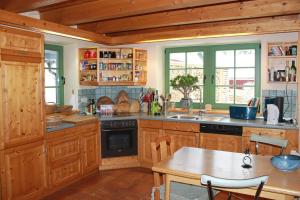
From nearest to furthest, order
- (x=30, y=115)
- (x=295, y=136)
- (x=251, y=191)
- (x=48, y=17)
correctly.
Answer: (x=251, y=191)
(x=30, y=115)
(x=295, y=136)
(x=48, y=17)

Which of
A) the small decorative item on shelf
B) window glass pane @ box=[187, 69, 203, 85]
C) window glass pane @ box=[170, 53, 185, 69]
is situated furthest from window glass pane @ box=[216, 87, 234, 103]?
the small decorative item on shelf

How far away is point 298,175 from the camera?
81.1 inches

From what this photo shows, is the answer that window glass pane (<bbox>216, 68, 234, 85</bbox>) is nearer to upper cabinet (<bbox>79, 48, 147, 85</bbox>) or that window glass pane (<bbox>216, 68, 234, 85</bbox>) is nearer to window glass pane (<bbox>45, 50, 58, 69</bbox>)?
upper cabinet (<bbox>79, 48, 147, 85</bbox>)

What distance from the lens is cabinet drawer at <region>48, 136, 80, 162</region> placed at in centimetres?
350

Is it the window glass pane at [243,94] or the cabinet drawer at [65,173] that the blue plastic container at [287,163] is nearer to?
the window glass pane at [243,94]

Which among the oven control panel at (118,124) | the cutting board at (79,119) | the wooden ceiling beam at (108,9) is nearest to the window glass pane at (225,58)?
the oven control panel at (118,124)

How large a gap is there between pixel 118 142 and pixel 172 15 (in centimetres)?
216

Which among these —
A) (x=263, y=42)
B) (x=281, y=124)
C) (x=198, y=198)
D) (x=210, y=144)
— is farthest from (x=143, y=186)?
(x=263, y=42)

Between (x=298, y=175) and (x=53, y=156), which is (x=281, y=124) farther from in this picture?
(x=53, y=156)

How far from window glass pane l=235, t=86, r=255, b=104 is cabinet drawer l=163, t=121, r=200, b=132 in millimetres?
1014

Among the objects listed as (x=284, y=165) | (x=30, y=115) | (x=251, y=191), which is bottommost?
(x=251, y=191)

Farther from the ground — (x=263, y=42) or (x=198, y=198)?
(x=263, y=42)

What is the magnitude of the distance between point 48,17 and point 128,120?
1933 mm

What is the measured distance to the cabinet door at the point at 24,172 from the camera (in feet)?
9.53
